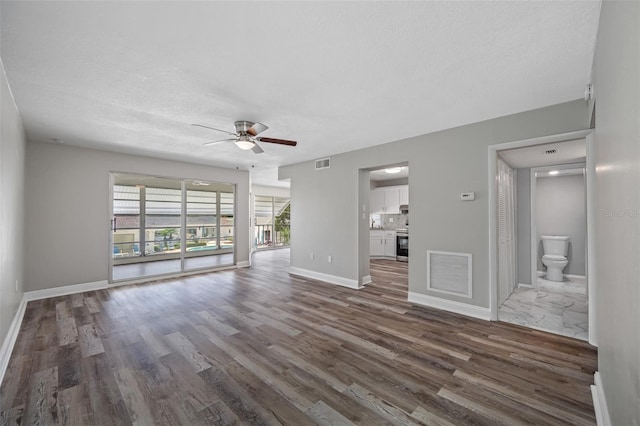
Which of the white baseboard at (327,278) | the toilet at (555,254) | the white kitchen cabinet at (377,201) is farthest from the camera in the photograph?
the white kitchen cabinet at (377,201)

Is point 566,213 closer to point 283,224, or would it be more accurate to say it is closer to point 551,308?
point 551,308

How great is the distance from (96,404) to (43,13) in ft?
8.61

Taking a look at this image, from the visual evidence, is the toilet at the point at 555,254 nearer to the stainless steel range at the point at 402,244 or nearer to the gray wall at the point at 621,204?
the stainless steel range at the point at 402,244

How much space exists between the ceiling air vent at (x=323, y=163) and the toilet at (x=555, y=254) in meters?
4.78

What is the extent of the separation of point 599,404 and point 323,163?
474 centimetres

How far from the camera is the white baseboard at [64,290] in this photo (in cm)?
420

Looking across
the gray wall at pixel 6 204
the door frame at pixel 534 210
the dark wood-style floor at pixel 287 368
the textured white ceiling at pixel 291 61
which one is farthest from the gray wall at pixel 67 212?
the door frame at pixel 534 210

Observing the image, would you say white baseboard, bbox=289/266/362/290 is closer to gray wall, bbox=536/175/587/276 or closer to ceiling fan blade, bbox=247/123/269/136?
ceiling fan blade, bbox=247/123/269/136

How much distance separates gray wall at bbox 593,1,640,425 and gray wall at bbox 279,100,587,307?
1658 mm

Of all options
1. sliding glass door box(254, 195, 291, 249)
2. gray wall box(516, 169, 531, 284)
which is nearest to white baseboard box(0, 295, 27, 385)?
gray wall box(516, 169, 531, 284)

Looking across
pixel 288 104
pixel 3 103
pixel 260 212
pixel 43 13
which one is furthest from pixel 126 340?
pixel 260 212

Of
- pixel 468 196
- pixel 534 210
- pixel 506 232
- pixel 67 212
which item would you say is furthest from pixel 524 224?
pixel 67 212

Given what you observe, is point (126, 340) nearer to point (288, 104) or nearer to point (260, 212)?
point (288, 104)

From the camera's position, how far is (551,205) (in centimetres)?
574
